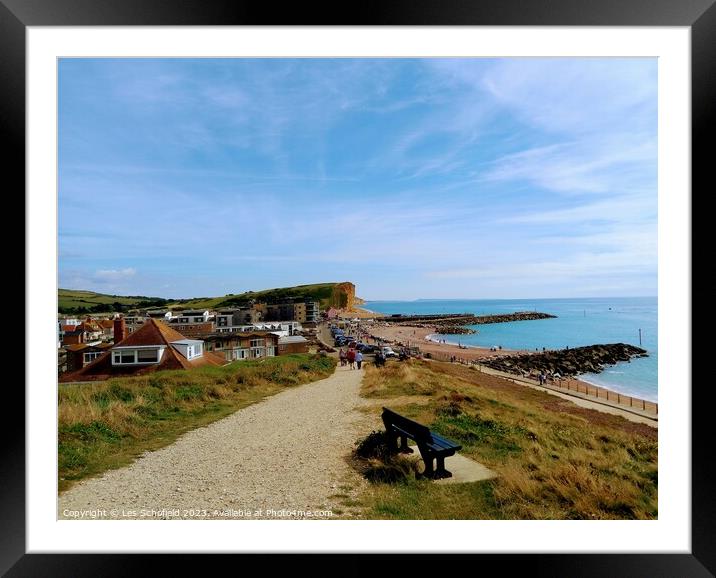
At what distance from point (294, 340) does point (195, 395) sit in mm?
1386

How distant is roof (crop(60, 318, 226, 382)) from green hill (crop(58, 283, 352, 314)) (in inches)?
16.2

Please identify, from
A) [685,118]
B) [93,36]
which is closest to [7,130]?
[93,36]

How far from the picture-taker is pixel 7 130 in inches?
69.3

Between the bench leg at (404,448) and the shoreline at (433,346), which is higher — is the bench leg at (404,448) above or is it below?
below

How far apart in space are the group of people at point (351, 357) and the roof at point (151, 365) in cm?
176

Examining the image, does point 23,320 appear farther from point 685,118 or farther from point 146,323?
point 685,118

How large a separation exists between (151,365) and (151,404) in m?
0.63

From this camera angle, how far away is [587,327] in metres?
3.12

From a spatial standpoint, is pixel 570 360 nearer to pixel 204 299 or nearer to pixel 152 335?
Answer: pixel 204 299

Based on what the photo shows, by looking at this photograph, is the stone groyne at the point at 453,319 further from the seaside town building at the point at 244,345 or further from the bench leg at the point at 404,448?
the bench leg at the point at 404,448

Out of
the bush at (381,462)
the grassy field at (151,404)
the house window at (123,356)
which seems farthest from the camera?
the house window at (123,356)

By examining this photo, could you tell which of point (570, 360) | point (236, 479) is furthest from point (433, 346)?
point (236, 479)

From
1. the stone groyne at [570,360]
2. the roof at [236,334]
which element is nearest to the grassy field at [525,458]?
the stone groyne at [570,360]

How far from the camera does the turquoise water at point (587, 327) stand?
92.0 inches
